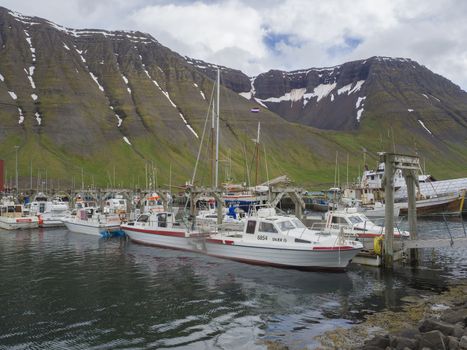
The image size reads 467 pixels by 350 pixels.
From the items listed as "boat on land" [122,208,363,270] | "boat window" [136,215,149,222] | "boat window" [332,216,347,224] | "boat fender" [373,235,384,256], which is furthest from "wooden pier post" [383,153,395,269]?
"boat window" [136,215,149,222]

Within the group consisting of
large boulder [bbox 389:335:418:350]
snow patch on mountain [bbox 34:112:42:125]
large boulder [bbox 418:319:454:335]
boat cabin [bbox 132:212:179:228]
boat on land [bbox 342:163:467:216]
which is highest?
snow patch on mountain [bbox 34:112:42:125]

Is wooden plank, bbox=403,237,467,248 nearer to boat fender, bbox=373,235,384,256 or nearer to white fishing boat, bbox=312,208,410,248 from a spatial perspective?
boat fender, bbox=373,235,384,256

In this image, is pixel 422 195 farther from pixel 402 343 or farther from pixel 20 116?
pixel 20 116

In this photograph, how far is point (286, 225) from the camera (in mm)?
32312

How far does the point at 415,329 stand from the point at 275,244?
Answer: 1617 centimetres

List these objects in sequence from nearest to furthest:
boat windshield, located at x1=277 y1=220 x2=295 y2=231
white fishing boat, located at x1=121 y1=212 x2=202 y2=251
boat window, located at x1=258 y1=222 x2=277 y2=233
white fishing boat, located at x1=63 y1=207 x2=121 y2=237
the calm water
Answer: the calm water → boat windshield, located at x1=277 y1=220 x2=295 y2=231 → boat window, located at x1=258 y1=222 x2=277 y2=233 → white fishing boat, located at x1=121 y1=212 x2=202 y2=251 → white fishing boat, located at x1=63 y1=207 x2=121 y2=237

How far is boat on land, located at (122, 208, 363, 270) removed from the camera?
29484 millimetres

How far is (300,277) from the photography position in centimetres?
2894

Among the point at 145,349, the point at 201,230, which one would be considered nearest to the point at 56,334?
the point at 145,349

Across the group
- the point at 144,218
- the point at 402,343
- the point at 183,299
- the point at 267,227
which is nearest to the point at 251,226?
the point at 267,227

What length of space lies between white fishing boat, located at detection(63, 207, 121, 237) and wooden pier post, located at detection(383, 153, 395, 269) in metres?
32.6

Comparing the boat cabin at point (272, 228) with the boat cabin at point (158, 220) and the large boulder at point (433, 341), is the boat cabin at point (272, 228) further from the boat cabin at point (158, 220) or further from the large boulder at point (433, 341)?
the large boulder at point (433, 341)

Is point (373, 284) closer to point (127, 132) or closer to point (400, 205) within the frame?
point (400, 205)

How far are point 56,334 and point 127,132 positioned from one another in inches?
6691
